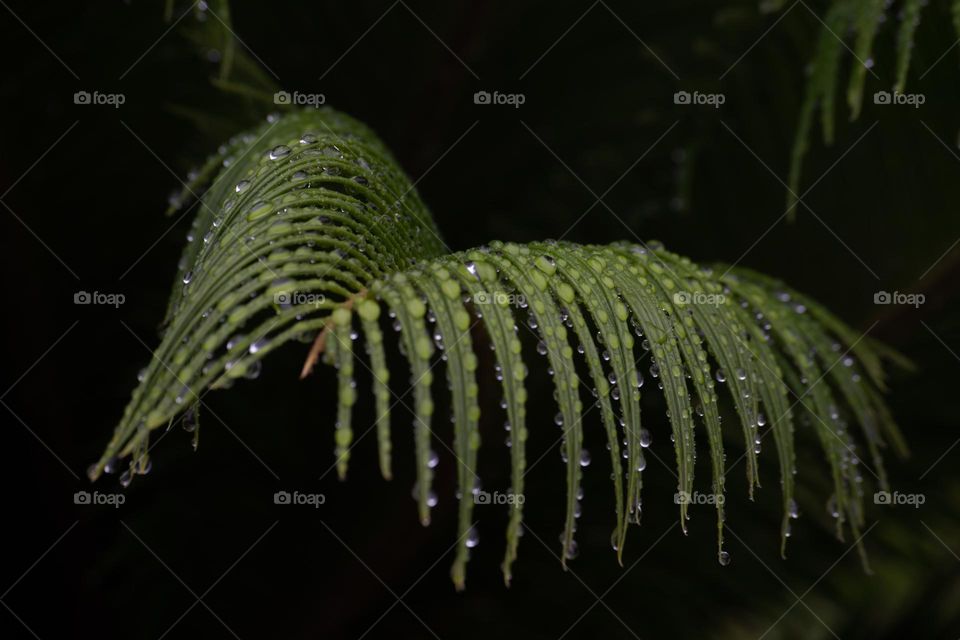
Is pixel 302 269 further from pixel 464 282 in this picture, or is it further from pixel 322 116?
pixel 322 116

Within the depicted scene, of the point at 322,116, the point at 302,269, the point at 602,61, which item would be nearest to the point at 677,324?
the point at 302,269
